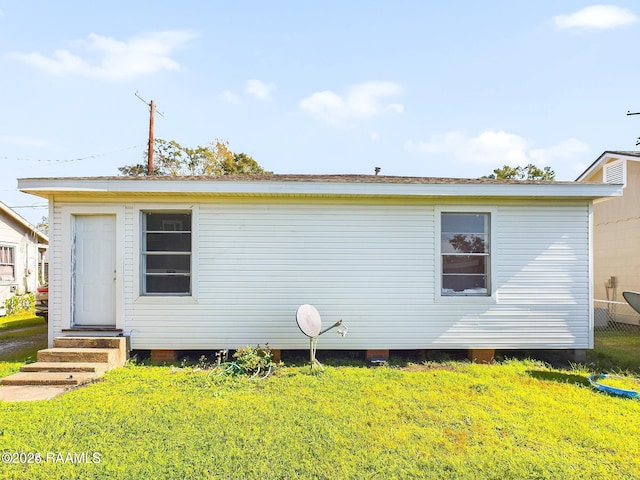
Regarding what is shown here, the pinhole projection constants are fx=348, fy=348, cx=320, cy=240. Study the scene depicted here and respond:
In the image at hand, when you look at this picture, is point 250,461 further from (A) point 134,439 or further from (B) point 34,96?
(B) point 34,96

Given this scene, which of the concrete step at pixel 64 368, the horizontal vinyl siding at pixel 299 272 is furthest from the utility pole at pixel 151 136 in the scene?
the concrete step at pixel 64 368

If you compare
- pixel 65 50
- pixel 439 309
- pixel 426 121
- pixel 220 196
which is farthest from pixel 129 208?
pixel 426 121

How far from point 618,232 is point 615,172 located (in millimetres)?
1724

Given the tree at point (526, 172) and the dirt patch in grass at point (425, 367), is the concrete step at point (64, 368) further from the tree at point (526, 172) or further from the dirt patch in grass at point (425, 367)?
the tree at point (526, 172)

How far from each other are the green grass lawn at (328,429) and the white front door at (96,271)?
1.48m

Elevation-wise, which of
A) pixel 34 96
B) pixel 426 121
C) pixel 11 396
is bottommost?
pixel 11 396

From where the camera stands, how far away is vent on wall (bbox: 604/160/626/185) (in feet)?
31.5

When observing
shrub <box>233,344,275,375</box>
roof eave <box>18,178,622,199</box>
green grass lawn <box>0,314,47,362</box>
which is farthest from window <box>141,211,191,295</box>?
green grass lawn <box>0,314,47,362</box>

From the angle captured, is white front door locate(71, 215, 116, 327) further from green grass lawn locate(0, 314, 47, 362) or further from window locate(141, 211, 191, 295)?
green grass lawn locate(0, 314, 47, 362)

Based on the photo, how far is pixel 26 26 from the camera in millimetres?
8219

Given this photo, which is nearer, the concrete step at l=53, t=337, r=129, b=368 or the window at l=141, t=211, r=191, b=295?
the concrete step at l=53, t=337, r=129, b=368

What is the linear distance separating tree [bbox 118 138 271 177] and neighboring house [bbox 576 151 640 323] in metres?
20.1

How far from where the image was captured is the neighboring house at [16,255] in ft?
41.7

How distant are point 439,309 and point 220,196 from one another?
4.01 meters
